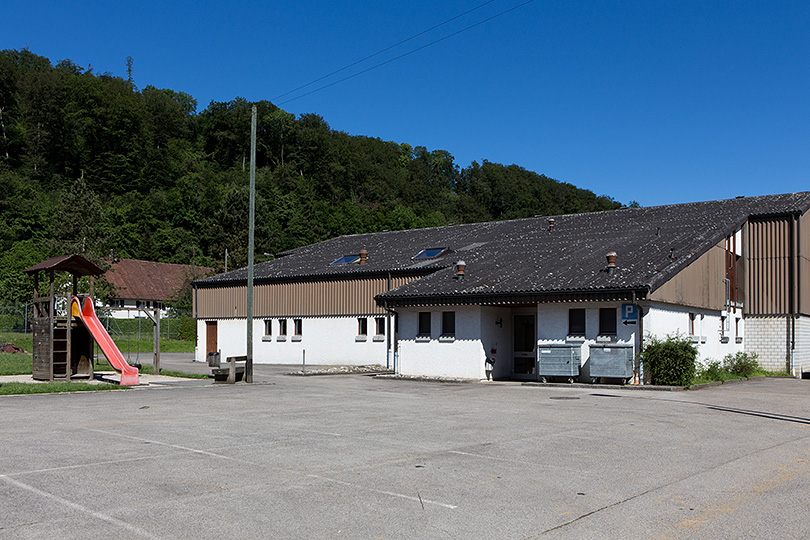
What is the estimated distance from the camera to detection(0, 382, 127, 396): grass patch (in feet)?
61.8

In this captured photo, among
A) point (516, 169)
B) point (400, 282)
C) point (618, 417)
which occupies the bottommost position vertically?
point (618, 417)

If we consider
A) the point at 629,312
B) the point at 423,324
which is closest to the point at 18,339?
the point at 423,324

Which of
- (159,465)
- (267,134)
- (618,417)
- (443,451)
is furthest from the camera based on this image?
(267,134)

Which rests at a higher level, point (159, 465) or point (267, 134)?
point (267, 134)

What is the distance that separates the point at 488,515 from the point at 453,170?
118702 millimetres

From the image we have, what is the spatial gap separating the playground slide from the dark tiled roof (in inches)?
403

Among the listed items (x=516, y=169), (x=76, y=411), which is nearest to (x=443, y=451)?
(x=76, y=411)

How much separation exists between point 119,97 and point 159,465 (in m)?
93.9

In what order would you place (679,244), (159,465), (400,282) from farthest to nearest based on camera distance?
(400,282), (679,244), (159,465)

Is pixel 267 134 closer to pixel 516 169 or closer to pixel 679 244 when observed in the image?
pixel 516 169

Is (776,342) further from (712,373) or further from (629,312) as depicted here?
(629,312)

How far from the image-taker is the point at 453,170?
12369 cm

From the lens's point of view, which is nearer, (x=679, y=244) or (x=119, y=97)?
(x=679, y=244)

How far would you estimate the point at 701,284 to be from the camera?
1087 inches
